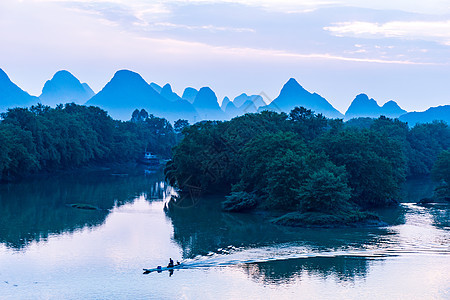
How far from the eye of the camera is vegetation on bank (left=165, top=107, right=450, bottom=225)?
34406 millimetres

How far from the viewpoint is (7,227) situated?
3316 centimetres

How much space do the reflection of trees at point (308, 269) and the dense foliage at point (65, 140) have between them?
3774cm

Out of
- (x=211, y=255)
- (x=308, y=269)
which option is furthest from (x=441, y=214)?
(x=211, y=255)

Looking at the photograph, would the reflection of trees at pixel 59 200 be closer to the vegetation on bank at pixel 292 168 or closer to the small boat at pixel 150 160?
the vegetation on bank at pixel 292 168

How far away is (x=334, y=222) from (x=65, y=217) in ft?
61.7

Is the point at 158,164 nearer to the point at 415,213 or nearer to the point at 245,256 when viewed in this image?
the point at 415,213

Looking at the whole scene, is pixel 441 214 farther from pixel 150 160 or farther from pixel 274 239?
pixel 150 160

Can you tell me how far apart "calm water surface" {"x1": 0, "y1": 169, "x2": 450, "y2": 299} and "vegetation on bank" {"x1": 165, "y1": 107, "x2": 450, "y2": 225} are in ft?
6.29

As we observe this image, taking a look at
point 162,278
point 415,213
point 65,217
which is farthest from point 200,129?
point 162,278

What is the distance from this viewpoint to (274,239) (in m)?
30.4

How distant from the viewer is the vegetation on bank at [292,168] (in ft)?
113

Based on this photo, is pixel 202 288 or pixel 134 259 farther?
pixel 134 259

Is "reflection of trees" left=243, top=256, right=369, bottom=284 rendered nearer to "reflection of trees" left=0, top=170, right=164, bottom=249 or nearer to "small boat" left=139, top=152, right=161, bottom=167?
"reflection of trees" left=0, top=170, right=164, bottom=249

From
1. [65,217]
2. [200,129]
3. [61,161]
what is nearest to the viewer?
[65,217]
